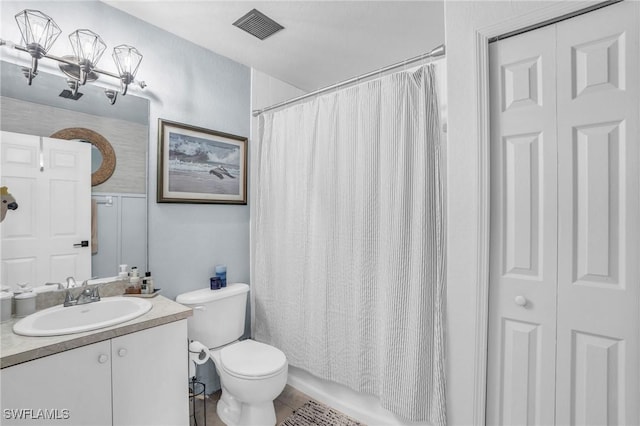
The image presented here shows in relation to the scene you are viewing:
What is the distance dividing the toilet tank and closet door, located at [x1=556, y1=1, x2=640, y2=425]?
1.76m

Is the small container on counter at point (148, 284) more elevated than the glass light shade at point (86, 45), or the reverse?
the glass light shade at point (86, 45)

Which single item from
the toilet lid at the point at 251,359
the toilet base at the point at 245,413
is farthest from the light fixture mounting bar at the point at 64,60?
the toilet base at the point at 245,413

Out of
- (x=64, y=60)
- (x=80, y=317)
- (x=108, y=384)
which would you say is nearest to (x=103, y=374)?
(x=108, y=384)

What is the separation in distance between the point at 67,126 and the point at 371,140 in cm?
157

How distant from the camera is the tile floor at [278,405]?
1896mm

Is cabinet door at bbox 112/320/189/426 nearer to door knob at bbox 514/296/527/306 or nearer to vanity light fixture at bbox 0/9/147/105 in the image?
vanity light fixture at bbox 0/9/147/105

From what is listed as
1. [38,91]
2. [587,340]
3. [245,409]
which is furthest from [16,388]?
[587,340]

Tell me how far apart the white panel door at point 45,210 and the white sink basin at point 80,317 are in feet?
0.63

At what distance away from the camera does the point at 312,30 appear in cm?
193

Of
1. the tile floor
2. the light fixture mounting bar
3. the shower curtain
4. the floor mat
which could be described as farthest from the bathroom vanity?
the light fixture mounting bar

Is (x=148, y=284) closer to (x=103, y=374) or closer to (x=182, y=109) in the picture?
(x=103, y=374)

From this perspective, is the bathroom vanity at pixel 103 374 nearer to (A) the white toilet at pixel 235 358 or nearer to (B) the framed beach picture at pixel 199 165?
(A) the white toilet at pixel 235 358

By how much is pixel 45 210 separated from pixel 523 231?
2.16m

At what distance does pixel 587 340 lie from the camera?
1146 mm
